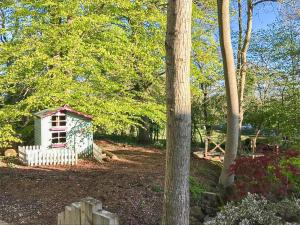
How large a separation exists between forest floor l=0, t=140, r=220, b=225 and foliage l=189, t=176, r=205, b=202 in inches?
15.8

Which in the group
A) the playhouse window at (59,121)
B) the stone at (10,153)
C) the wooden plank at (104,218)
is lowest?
the stone at (10,153)

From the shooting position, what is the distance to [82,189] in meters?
8.22

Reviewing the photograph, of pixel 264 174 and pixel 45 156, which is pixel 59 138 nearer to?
pixel 45 156

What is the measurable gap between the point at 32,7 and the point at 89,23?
214cm

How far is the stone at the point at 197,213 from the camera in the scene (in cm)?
783

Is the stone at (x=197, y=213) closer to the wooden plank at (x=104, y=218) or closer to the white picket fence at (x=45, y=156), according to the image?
the white picket fence at (x=45, y=156)

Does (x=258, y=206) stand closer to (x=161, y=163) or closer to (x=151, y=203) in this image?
(x=151, y=203)

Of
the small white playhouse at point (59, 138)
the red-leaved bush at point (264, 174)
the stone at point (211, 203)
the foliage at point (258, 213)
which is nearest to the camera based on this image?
the foliage at point (258, 213)

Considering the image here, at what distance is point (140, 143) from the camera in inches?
768

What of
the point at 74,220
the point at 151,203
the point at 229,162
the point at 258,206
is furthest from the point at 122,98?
the point at 74,220

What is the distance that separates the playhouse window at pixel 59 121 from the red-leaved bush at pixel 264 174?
19.1 ft

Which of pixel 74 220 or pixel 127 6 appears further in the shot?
pixel 127 6

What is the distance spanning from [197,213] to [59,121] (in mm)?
5913

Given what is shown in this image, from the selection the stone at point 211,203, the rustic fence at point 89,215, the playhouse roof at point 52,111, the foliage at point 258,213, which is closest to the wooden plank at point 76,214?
the rustic fence at point 89,215
